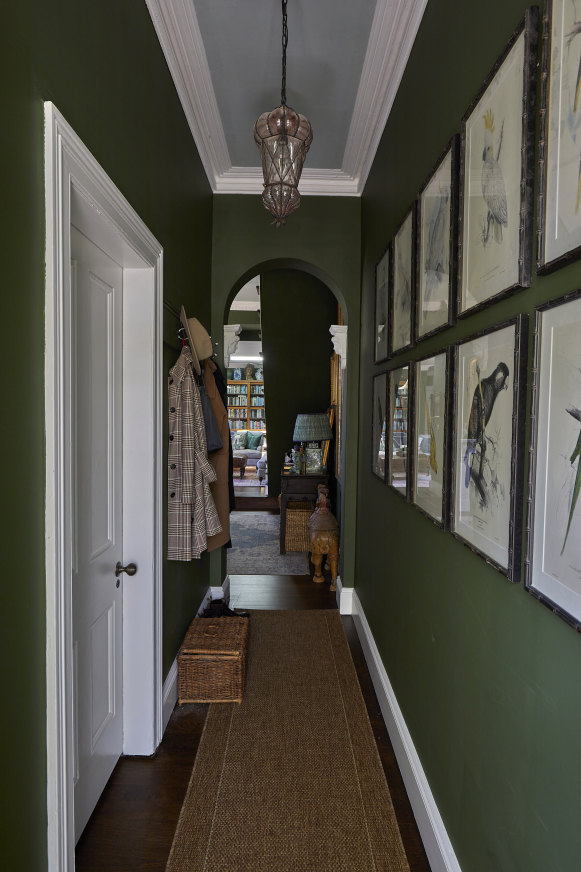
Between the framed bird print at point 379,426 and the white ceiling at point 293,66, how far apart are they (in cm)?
144

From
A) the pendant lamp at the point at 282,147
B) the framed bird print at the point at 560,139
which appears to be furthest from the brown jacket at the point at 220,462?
the framed bird print at the point at 560,139

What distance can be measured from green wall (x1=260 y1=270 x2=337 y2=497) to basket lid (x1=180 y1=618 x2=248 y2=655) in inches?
150

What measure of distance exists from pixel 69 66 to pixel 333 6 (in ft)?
→ 4.85

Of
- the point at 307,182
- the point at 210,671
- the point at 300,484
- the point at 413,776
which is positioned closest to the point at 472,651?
the point at 413,776

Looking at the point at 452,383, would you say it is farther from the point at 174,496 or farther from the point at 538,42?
the point at 174,496

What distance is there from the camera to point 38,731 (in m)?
1.16

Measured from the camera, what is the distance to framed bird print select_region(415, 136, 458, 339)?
60.6 inches

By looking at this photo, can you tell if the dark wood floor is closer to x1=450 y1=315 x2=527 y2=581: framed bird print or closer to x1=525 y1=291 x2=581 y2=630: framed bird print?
x1=450 y1=315 x2=527 y2=581: framed bird print

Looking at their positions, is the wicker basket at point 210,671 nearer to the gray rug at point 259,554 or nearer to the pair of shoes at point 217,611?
the pair of shoes at point 217,611

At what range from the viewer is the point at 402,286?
2268 mm

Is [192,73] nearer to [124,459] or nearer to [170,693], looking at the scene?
[124,459]

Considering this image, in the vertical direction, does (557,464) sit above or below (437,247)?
below

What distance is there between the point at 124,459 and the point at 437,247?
1455 millimetres

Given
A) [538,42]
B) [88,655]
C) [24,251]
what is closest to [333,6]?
→ [538,42]
